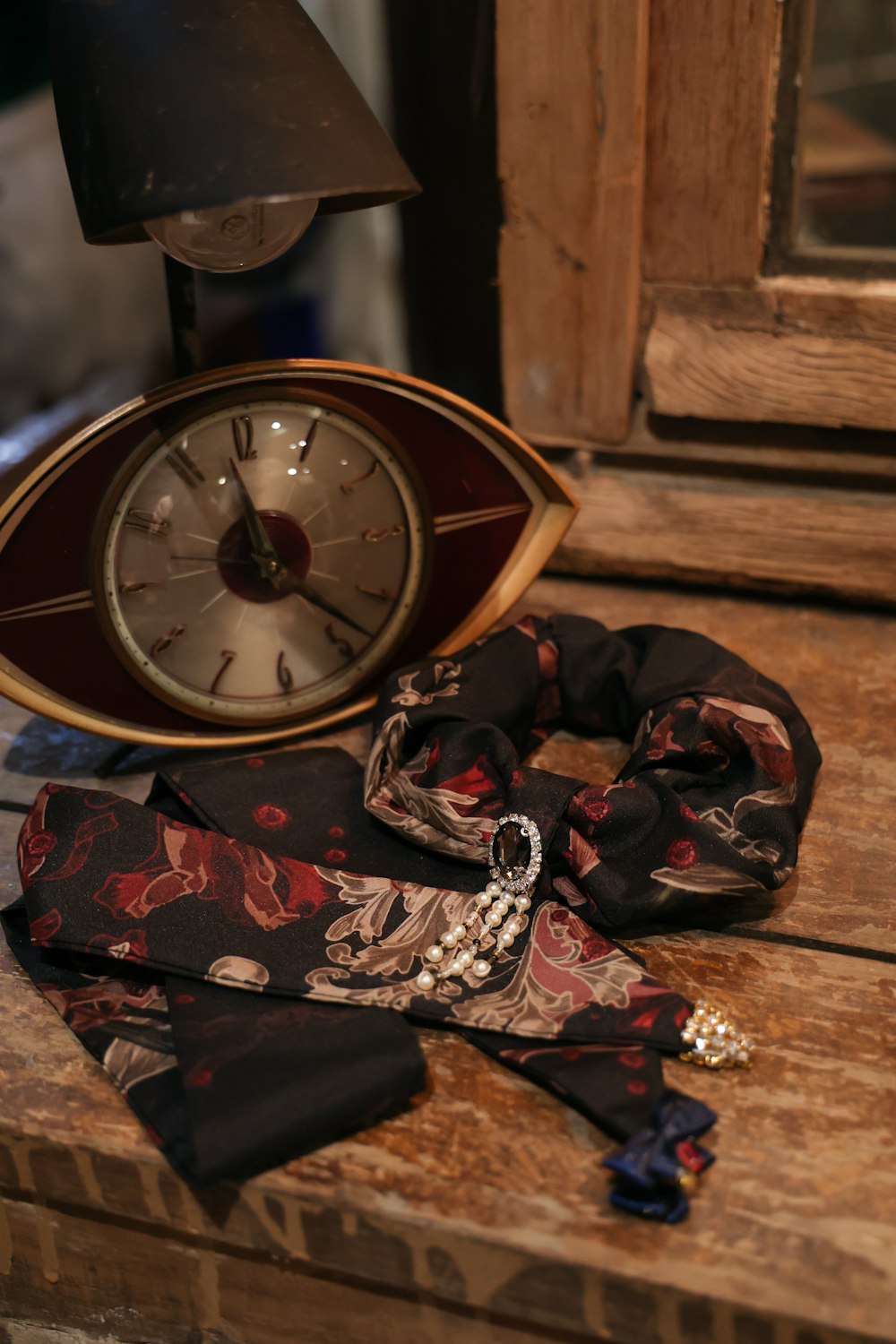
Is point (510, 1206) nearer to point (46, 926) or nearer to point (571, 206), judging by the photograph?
point (46, 926)

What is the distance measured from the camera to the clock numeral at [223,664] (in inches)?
30.9

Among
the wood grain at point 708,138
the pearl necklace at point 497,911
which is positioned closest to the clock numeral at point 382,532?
the pearl necklace at point 497,911

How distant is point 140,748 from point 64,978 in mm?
240

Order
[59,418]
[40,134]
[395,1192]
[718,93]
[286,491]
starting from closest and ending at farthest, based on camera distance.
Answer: [395,1192], [286,491], [718,93], [59,418], [40,134]

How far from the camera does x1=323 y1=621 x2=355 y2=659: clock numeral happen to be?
0.81 metres

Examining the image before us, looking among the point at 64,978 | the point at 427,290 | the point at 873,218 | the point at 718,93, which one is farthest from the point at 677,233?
the point at 64,978

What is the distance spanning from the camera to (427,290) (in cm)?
139

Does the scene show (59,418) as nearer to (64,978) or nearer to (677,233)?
(677,233)

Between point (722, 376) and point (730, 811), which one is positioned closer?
point (730, 811)

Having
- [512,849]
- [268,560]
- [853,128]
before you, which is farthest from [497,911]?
[853,128]

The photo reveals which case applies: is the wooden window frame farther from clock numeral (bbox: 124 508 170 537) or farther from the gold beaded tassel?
the gold beaded tassel

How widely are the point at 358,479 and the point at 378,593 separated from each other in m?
0.08

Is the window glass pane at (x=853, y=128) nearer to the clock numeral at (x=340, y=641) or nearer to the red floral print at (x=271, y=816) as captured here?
the clock numeral at (x=340, y=641)

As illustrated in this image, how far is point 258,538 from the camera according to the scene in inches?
29.8
